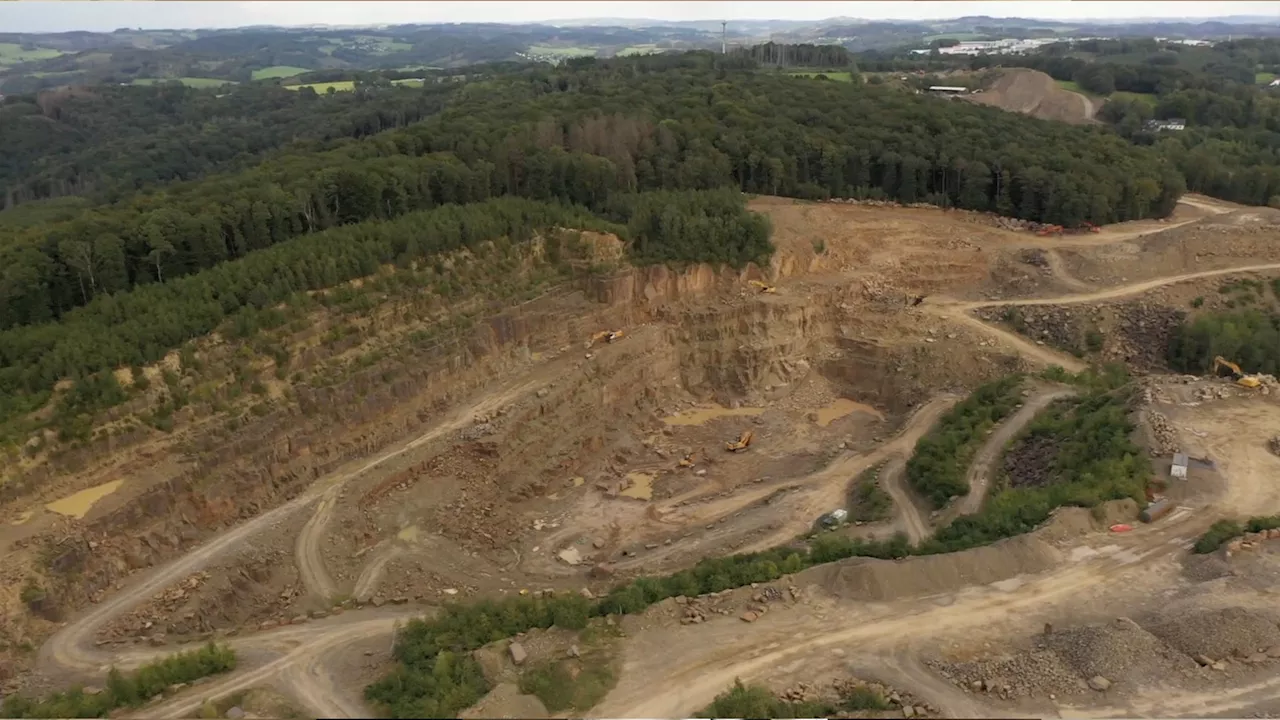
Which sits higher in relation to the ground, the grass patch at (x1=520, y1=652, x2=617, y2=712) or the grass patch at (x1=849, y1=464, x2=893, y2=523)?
the grass patch at (x1=520, y1=652, x2=617, y2=712)

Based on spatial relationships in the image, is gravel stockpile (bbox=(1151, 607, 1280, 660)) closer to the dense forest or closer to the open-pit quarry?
the open-pit quarry

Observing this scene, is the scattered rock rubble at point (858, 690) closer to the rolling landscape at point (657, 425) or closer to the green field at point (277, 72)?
the rolling landscape at point (657, 425)

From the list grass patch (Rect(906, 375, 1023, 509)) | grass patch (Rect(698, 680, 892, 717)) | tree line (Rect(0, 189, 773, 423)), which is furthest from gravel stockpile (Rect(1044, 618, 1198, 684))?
tree line (Rect(0, 189, 773, 423))

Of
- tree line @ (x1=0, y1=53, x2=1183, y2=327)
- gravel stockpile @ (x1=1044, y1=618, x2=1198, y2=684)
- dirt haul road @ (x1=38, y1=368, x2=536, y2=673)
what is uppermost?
tree line @ (x1=0, y1=53, x2=1183, y2=327)

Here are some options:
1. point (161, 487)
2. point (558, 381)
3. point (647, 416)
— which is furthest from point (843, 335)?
point (161, 487)

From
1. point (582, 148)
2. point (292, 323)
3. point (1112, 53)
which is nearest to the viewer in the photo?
point (292, 323)

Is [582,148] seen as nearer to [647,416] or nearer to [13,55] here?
[647,416]
